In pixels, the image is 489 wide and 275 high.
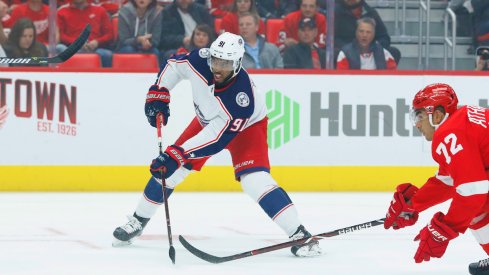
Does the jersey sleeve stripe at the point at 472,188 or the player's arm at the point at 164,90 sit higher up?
the player's arm at the point at 164,90

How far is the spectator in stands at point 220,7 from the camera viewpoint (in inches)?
316

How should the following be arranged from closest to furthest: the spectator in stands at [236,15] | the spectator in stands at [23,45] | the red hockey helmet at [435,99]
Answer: the red hockey helmet at [435,99] < the spectator in stands at [23,45] < the spectator in stands at [236,15]

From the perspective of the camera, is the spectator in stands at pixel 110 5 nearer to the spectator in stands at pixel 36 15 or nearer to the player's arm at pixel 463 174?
the spectator in stands at pixel 36 15

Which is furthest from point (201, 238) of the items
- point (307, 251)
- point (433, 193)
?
point (433, 193)

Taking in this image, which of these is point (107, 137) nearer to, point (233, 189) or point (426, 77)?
point (233, 189)

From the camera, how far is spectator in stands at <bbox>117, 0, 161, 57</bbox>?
8031mm

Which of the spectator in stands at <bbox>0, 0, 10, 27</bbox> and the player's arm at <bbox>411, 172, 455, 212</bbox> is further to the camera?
the spectator in stands at <bbox>0, 0, 10, 27</bbox>

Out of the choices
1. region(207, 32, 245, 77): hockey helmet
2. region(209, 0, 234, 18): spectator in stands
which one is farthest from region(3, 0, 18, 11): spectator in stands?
region(207, 32, 245, 77): hockey helmet

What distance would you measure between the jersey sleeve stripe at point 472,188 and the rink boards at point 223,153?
414cm

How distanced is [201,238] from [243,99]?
3.16ft

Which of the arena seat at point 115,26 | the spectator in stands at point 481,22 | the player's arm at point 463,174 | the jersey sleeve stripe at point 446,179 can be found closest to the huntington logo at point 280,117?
the arena seat at point 115,26

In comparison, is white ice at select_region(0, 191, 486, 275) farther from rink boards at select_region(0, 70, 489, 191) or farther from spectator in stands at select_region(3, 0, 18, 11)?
spectator in stands at select_region(3, 0, 18, 11)

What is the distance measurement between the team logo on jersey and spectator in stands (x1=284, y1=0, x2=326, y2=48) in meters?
2.98

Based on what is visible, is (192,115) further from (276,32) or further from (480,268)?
(480,268)
